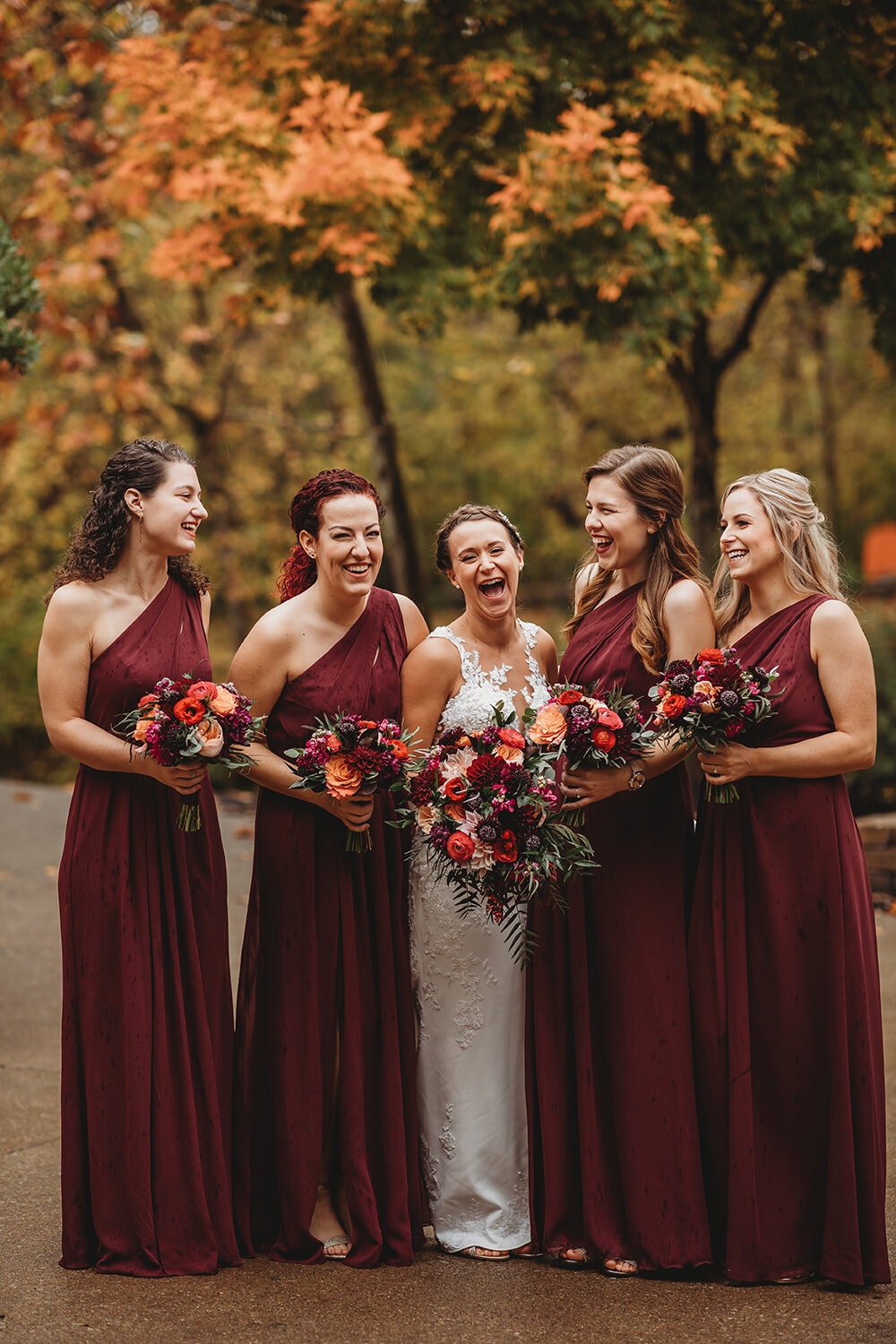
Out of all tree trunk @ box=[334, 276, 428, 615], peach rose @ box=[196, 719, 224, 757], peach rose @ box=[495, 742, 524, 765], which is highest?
tree trunk @ box=[334, 276, 428, 615]

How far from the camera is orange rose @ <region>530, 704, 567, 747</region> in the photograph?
3797 millimetres

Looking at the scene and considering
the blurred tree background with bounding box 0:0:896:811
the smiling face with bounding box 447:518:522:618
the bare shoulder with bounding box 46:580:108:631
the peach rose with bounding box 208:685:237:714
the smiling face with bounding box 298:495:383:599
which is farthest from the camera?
the blurred tree background with bounding box 0:0:896:811

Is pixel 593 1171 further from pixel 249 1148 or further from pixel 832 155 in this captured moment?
pixel 832 155

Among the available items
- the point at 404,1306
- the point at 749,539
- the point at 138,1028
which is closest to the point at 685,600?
the point at 749,539

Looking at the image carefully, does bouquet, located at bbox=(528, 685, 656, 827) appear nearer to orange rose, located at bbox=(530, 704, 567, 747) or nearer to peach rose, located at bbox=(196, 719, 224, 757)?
orange rose, located at bbox=(530, 704, 567, 747)

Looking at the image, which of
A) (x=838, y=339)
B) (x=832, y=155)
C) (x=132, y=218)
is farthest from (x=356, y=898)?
(x=838, y=339)

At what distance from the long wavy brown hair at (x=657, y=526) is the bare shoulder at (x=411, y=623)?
2.49 feet

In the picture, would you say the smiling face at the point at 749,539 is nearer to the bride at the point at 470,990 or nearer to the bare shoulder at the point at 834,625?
the bare shoulder at the point at 834,625

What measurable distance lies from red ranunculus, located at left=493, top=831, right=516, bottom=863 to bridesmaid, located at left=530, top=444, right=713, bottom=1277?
327 millimetres

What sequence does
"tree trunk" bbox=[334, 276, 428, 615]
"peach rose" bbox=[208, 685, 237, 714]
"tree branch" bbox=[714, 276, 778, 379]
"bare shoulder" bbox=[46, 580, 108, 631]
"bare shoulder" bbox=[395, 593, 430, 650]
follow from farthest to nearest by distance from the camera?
"tree trunk" bbox=[334, 276, 428, 615]
"tree branch" bbox=[714, 276, 778, 379]
"bare shoulder" bbox=[395, 593, 430, 650]
"bare shoulder" bbox=[46, 580, 108, 631]
"peach rose" bbox=[208, 685, 237, 714]

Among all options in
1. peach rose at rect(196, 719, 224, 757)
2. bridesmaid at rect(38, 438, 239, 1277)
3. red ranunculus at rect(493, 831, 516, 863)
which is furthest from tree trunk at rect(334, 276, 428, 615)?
red ranunculus at rect(493, 831, 516, 863)

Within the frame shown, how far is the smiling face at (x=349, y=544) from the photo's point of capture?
13.7 feet

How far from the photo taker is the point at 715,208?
8727 millimetres

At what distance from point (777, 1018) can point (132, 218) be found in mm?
10161
